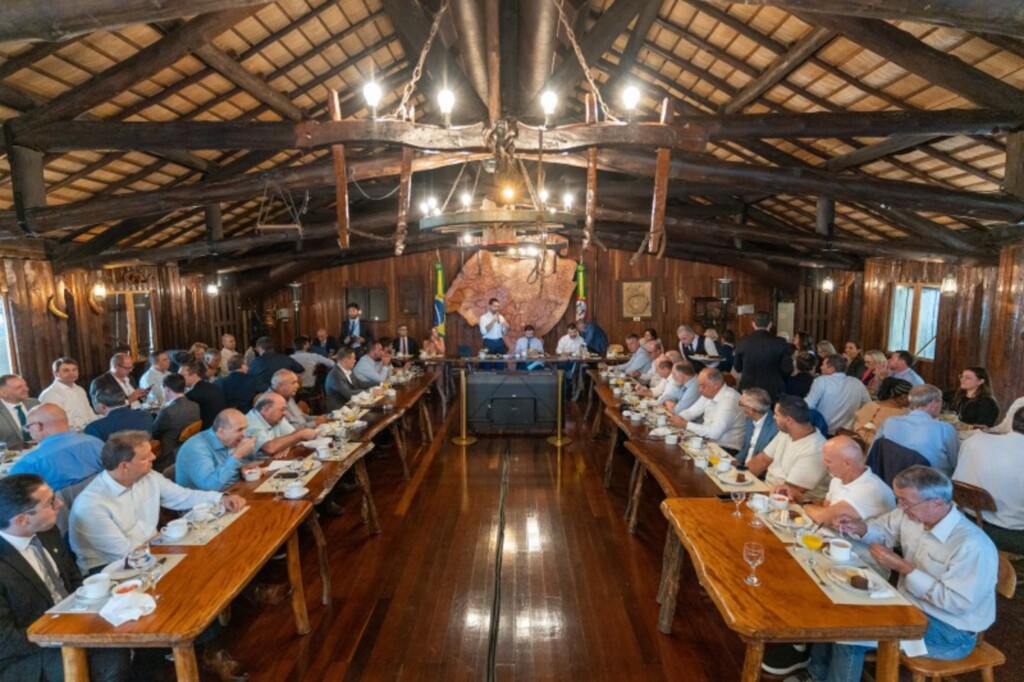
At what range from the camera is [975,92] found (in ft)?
17.8

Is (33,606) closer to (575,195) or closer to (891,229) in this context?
(575,195)

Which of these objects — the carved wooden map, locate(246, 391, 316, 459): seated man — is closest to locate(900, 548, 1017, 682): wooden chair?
locate(246, 391, 316, 459): seated man

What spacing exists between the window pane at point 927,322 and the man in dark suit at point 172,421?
11772mm

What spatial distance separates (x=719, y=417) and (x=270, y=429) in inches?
176

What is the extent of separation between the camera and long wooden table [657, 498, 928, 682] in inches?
101

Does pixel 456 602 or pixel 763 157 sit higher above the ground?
pixel 763 157

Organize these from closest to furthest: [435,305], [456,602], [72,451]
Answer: [72,451] < [456,602] < [435,305]

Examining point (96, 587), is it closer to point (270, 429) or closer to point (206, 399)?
point (270, 429)

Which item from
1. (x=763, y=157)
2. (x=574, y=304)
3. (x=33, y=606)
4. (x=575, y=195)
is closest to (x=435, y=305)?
(x=574, y=304)

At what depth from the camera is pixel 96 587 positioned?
9.02 ft

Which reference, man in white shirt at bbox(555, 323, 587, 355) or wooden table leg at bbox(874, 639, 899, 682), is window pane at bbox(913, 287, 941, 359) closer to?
man in white shirt at bbox(555, 323, 587, 355)

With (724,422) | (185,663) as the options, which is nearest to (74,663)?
(185,663)

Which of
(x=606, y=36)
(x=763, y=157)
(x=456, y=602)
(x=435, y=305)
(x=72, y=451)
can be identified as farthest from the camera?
(x=435, y=305)

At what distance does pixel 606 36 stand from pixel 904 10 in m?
4.31
